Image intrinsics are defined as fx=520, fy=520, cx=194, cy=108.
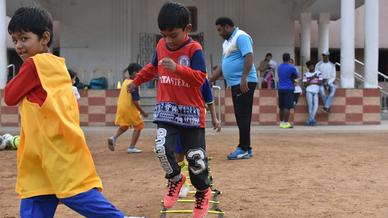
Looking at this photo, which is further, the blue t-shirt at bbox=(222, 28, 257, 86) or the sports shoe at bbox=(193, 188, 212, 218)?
the blue t-shirt at bbox=(222, 28, 257, 86)

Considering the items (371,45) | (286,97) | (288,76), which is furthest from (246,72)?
(371,45)

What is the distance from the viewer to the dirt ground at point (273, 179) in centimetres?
374

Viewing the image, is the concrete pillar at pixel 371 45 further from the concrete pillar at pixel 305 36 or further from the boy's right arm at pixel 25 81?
the boy's right arm at pixel 25 81

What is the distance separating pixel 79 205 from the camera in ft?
7.36

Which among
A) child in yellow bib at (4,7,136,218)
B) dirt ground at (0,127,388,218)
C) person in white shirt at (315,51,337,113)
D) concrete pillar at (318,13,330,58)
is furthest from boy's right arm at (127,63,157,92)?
concrete pillar at (318,13,330,58)

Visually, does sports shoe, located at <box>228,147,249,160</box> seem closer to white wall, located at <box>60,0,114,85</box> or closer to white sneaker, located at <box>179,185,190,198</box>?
white sneaker, located at <box>179,185,190,198</box>

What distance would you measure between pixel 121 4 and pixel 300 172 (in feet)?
39.0

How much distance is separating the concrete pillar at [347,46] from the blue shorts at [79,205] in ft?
32.0

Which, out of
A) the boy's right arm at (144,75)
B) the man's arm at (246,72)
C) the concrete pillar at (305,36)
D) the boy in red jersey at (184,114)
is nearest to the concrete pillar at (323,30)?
the concrete pillar at (305,36)

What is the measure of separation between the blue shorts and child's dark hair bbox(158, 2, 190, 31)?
4.22 ft

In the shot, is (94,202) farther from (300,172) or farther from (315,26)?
(315,26)

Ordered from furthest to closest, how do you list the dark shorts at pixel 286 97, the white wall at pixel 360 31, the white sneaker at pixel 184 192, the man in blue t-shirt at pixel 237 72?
the white wall at pixel 360 31 → the dark shorts at pixel 286 97 → the man in blue t-shirt at pixel 237 72 → the white sneaker at pixel 184 192

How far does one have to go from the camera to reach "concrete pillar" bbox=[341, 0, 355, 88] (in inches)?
445

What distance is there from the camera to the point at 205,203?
333 centimetres
